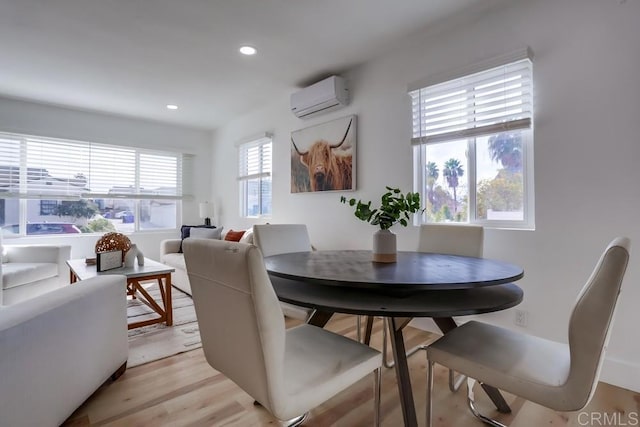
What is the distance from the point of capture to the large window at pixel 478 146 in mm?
2182

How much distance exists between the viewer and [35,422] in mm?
1205

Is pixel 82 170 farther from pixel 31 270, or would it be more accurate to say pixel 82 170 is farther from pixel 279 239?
pixel 279 239

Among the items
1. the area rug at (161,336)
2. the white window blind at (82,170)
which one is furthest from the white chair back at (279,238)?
the white window blind at (82,170)

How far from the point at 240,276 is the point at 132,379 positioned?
5.08ft

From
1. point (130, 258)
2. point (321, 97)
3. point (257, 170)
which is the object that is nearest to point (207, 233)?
point (257, 170)

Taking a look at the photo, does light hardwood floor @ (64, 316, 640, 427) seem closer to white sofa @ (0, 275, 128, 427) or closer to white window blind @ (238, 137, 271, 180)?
white sofa @ (0, 275, 128, 427)

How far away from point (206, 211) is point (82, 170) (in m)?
1.86

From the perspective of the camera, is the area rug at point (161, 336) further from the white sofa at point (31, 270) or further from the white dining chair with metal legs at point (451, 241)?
the white dining chair with metal legs at point (451, 241)

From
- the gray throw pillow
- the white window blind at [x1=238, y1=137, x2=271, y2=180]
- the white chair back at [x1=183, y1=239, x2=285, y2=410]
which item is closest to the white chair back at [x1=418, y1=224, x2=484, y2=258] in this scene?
the white chair back at [x1=183, y1=239, x2=285, y2=410]

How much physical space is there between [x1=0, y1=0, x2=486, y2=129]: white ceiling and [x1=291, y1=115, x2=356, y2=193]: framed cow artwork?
0.57 m

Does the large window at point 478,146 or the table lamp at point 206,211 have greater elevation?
the large window at point 478,146

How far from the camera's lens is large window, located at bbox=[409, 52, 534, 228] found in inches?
85.9

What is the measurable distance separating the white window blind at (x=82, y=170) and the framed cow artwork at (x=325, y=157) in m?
2.80

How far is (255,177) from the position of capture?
15.3 ft
